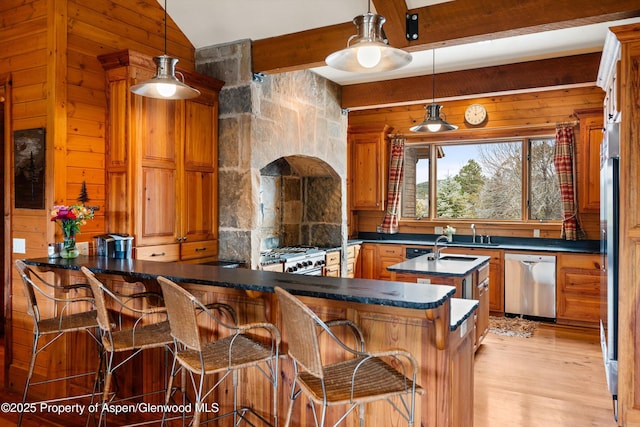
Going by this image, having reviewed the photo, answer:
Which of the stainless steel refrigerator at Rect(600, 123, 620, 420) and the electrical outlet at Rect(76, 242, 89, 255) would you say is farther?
the electrical outlet at Rect(76, 242, 89, 255)

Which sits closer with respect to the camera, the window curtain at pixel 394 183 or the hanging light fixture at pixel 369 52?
the hanging light fixture at pixel 369 52

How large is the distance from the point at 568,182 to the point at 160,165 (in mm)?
4913

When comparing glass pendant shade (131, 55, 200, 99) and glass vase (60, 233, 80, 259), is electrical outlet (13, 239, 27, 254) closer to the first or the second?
glass vase (60, 233, 80, 259)

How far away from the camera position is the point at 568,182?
5.98 meters

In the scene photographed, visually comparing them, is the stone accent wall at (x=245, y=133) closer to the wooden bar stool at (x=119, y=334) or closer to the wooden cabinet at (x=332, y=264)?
the wooden cabinet at (x=332, y=264)

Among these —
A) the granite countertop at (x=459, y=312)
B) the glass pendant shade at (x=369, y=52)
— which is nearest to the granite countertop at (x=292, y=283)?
the granite countertop at (x=459, y=312)

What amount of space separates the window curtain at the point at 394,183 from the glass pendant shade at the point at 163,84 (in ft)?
14.7

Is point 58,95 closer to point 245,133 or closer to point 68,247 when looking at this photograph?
point 68,247

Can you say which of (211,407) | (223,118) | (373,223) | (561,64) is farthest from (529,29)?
(373,223)

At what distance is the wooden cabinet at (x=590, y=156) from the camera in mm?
5695

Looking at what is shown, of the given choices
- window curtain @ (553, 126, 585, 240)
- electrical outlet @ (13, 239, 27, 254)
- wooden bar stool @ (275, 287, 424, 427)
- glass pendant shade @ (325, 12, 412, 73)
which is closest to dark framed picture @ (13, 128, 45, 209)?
electrical outlet @ (13, 239, 27, 254)

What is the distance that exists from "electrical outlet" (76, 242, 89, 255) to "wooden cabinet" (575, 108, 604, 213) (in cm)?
548

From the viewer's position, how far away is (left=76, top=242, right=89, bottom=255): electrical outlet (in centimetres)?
344

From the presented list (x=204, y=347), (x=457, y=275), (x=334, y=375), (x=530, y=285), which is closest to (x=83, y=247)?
(x=204, y=347)
